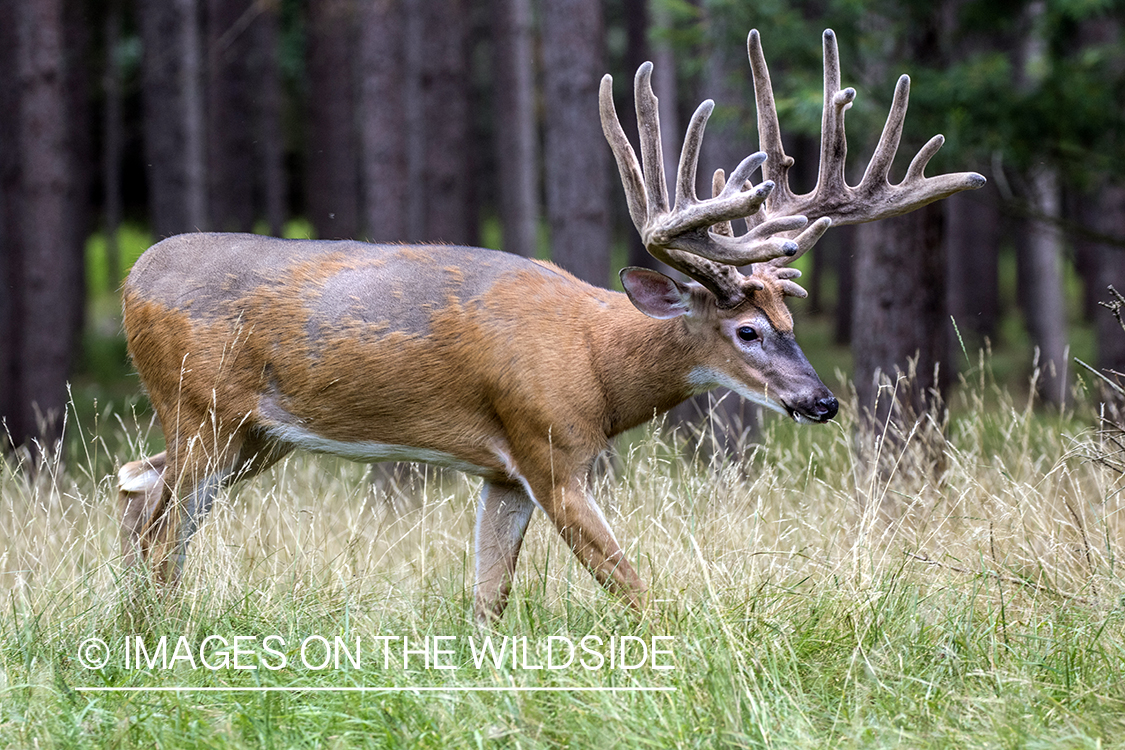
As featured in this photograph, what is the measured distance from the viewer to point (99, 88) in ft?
85.8

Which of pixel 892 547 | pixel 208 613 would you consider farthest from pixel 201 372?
pixel 892 547

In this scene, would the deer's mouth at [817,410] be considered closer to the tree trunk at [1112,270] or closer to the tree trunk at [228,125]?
the tree trunk at [1112,270]

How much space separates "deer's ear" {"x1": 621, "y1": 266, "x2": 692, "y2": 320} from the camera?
479 centimetres

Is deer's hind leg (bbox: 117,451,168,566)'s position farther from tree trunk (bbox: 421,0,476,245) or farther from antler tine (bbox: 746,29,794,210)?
tree trunk (bbox: 421,0,476,245)

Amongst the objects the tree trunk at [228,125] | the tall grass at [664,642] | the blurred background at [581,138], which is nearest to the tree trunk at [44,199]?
the blurred background at [581,138]

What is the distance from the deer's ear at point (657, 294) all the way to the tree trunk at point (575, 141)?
4.29 meters

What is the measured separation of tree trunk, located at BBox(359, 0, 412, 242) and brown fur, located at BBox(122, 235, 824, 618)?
5576 millimetres

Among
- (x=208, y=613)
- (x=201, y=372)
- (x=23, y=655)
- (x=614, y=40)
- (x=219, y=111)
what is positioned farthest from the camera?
(x=614, y=40)

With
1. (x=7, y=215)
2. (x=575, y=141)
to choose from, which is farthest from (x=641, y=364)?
(x=7, y=215)

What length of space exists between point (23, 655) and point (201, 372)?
1.36 meters

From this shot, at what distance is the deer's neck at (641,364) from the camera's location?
4.91 metres

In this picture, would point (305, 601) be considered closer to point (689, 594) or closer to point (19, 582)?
point (19, 582)

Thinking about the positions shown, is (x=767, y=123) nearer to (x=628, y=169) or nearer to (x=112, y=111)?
(x=628, y=169)

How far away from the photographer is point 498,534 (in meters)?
5.15
